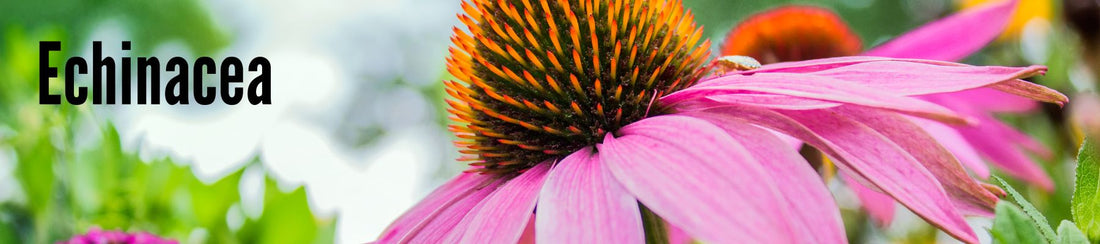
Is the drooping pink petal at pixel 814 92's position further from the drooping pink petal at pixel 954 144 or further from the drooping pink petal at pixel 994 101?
the drooping pink petal at pixel 994 101

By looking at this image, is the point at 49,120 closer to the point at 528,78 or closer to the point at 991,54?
the point at 528,78

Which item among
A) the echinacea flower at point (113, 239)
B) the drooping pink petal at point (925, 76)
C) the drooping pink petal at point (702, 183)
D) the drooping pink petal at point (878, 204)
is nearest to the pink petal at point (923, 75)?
the drooping pink petal at point (925, 76)

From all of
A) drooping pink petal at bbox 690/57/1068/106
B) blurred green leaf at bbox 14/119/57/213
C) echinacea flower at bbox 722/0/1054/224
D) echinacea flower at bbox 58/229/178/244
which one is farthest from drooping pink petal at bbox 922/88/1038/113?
blurred green leaf at bbox 14/119/57/213

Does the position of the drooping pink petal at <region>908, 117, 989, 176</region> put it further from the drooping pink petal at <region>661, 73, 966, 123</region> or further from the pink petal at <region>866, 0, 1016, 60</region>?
the drooping pink petal at <region>661, 73, 966, 123</region>

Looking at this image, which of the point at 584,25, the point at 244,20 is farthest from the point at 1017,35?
the point at 244,20

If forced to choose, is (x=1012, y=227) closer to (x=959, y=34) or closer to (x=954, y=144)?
(x=954, y=144)

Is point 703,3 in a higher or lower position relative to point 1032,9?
higher
